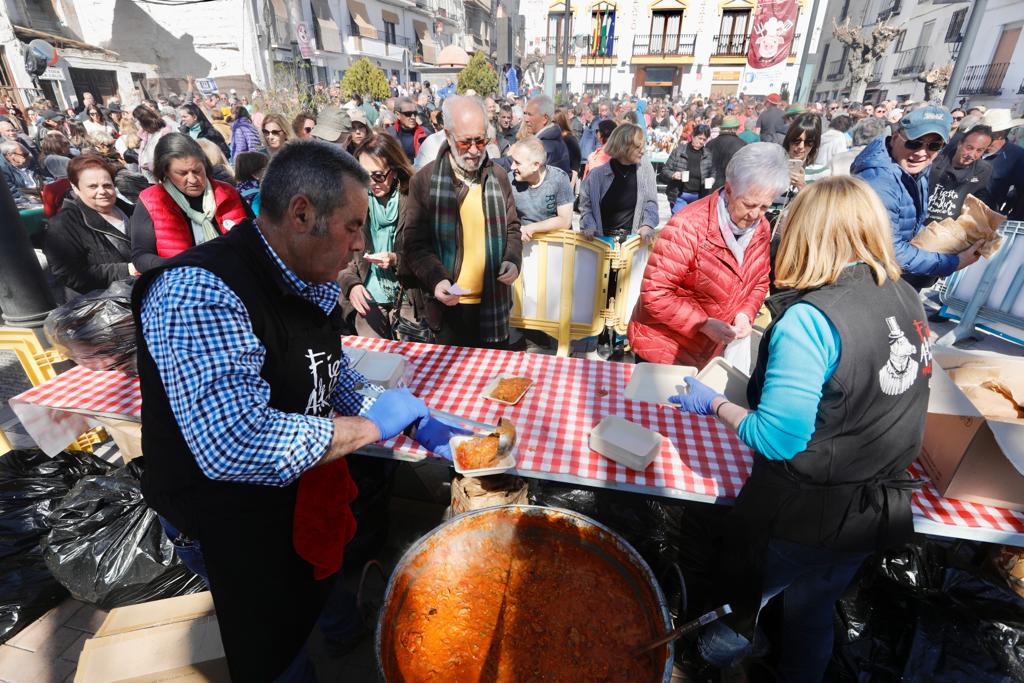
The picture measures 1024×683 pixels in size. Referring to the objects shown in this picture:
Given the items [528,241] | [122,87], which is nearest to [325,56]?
[122,87]

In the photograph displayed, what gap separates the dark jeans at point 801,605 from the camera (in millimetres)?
1754

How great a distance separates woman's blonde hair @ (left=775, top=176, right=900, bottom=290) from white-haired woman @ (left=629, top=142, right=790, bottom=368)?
1025 millimetres

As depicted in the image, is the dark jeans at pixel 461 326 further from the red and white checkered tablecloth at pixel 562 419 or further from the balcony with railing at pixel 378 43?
the balcony with railing at pixel 378 43

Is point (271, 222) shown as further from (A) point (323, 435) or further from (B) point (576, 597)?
(B) point (576, 597)

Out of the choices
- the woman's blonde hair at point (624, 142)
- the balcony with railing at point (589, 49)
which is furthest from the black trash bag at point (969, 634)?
the balcony with railing at point (589, 49)

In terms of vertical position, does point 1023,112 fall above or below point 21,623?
above

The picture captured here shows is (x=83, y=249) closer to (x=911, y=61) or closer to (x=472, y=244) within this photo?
(x=472, y=244)

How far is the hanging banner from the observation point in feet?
116

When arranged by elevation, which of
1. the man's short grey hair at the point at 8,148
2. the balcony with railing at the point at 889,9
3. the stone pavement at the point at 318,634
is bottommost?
the stone pavement at the point at 318,634

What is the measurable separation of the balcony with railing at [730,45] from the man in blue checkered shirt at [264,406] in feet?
158

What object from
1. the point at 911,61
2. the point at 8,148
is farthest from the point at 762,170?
the point at 911,61

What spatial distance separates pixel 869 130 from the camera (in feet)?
37.4

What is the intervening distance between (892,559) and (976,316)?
446cm

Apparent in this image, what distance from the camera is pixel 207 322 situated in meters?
1.21
